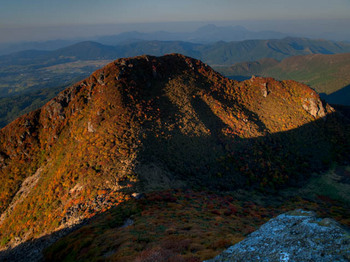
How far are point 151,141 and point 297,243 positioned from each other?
1398 inches

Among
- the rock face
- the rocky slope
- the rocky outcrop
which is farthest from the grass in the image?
the rocky outcrop

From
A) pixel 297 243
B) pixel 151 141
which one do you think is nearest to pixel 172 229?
pixel 297 243

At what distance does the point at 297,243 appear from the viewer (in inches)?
459

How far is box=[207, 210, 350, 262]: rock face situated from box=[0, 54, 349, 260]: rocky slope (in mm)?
22510

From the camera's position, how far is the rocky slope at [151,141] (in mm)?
34781

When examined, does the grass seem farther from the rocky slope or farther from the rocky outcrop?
the rocky outcrop

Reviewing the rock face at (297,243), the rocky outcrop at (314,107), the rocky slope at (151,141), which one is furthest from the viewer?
the rocky outcrop at (314,107)

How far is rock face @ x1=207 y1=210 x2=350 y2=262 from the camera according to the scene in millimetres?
10492

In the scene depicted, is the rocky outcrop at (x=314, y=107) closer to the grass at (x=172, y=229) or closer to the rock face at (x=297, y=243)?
the grass at (x=172, y=229)

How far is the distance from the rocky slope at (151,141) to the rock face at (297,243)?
2251 cm

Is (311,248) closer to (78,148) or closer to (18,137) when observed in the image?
(78,148)

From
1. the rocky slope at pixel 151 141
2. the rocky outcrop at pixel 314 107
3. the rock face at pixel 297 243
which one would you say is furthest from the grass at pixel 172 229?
the rocky outcrop at pixel 314 107

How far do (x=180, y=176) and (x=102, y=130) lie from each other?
22.5m

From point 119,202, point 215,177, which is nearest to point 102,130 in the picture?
point 119,202
